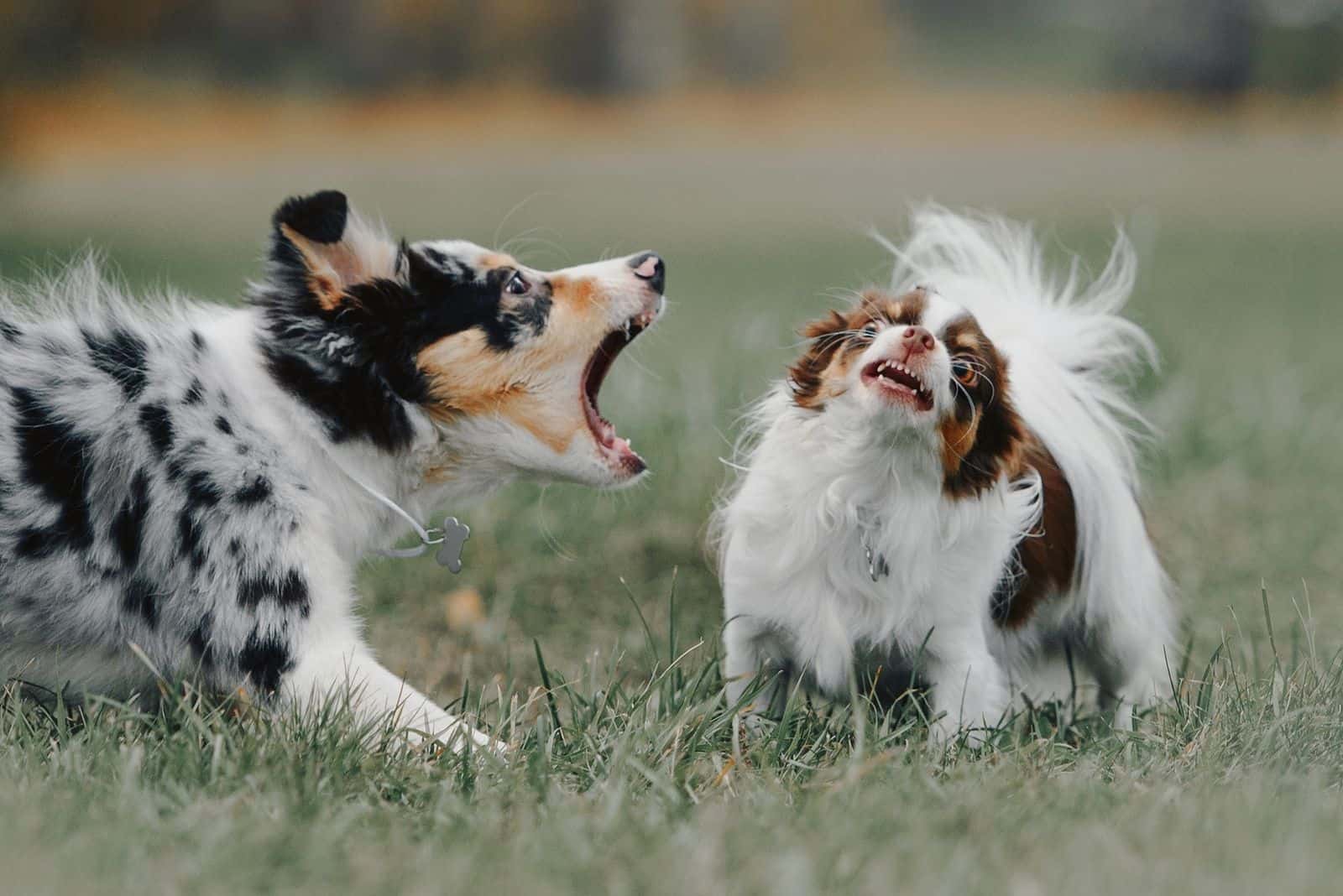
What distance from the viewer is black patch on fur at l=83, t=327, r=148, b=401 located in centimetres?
293

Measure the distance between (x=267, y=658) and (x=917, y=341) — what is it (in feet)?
4.49

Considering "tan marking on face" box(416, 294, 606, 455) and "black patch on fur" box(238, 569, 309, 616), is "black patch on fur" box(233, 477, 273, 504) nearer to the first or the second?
"black patch on fur" box(238, 569, 309, 616)

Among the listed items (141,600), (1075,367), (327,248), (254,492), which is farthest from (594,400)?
(1075,367)

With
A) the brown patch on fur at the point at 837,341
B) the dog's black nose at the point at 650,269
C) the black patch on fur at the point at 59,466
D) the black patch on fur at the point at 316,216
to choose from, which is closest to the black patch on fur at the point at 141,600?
the black patch on fur at the point at 59,466

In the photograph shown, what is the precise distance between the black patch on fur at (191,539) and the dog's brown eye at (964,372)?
4.88 ft

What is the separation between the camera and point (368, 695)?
9.09ft

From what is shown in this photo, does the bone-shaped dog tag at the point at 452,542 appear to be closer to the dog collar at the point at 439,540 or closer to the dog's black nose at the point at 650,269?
the dog collar at the point at 439,540

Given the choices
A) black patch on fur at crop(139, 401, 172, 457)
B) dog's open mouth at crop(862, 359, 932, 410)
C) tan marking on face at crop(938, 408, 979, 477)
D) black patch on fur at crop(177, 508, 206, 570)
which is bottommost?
black patch on fur at crop(177, 508, 206, 570)

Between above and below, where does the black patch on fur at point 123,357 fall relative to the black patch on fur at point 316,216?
below

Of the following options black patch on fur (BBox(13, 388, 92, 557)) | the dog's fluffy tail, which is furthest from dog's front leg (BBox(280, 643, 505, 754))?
the dog's fluffy tail

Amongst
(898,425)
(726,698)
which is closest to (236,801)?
(726,698)

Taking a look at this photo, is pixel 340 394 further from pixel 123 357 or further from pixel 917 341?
pixel 917 341

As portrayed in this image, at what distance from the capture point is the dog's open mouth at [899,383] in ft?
9.38

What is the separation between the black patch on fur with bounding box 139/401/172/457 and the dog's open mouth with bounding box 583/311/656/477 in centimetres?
83
